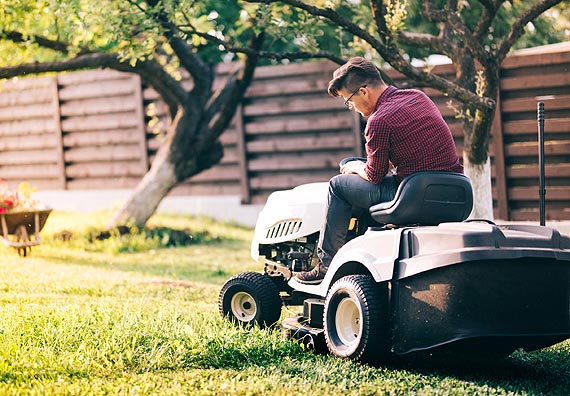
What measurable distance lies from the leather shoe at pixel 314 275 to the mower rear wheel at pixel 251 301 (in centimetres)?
35

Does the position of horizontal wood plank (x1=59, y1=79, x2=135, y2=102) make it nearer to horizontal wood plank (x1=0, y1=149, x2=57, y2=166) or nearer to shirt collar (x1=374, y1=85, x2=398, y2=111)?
horizontal wood plank (x1=0, y1=149, x2=57, y2=166)

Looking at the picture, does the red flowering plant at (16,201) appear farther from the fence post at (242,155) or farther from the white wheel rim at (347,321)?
the white wheel rim at (347,321)

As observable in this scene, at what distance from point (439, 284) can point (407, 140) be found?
80 cm

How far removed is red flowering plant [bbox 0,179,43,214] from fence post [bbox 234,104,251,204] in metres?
2.97

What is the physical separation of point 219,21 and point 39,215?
5.64 metres

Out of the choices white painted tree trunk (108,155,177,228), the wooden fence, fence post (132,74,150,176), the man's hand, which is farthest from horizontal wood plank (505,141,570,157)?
fence post (132,74,150,176)

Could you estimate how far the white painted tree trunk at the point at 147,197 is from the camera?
10.7 metres

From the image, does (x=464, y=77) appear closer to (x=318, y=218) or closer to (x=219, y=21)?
(x=318, y=218)

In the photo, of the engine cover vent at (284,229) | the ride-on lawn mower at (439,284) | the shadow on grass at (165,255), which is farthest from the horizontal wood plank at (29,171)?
the ride-on lawn mower at (439,284)

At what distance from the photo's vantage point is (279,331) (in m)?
5.32

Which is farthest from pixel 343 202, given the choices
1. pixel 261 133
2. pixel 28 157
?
pixel 28 157

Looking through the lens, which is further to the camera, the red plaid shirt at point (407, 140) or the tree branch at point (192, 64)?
the tree branch at point (192, 64)

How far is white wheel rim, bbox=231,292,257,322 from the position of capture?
5.67 meters

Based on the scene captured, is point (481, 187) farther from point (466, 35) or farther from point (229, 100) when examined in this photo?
point (229, 100)
